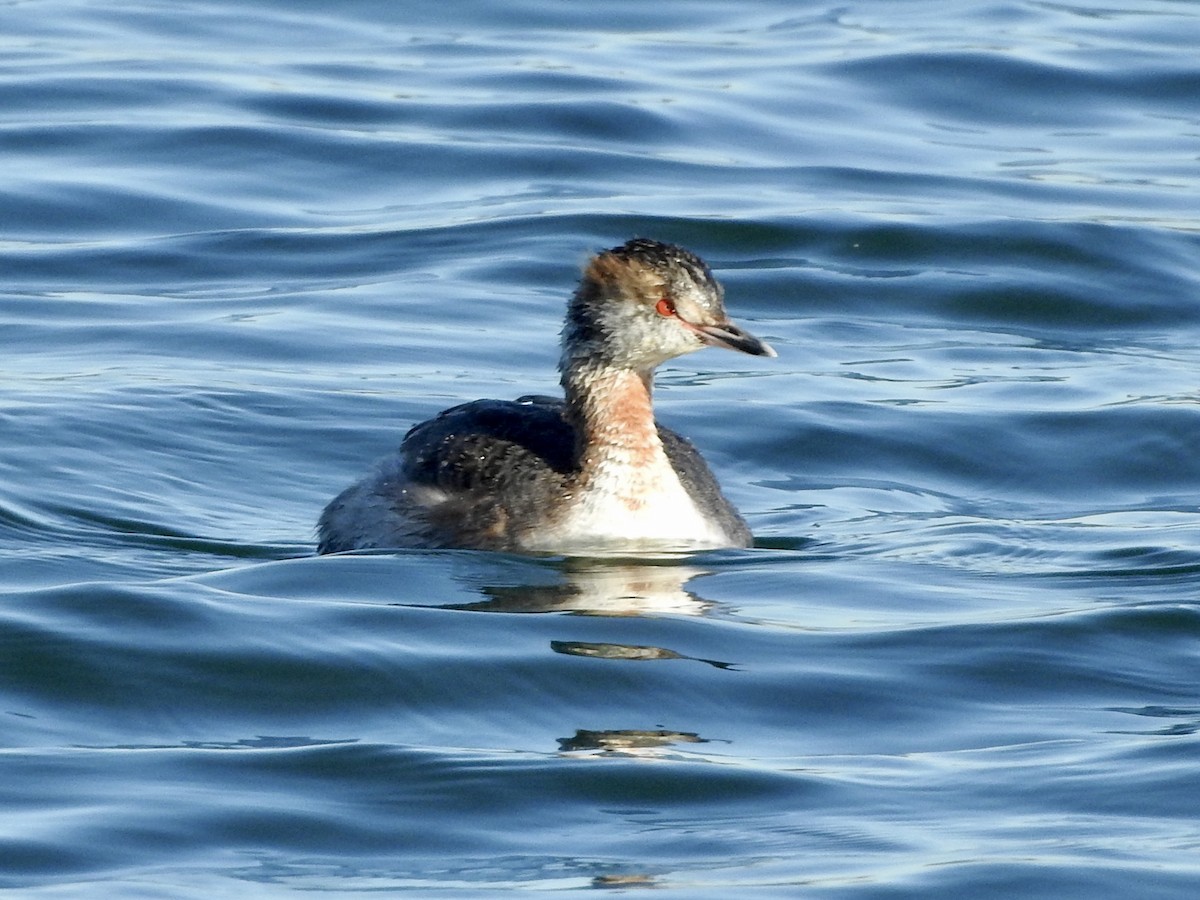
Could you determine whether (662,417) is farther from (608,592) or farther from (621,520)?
(608,592)

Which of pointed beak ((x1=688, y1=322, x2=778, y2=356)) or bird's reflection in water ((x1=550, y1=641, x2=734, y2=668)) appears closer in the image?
bird's reflection in water ((x1=550, y1=641, x2=734, y2=668))

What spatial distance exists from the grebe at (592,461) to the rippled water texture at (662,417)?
20cm

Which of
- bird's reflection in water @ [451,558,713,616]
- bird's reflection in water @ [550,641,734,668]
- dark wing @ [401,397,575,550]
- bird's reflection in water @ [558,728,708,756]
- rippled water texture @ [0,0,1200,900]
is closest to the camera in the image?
rippled water texture @ [0,0,1200,900]

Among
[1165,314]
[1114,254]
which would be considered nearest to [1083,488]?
[1165,314]

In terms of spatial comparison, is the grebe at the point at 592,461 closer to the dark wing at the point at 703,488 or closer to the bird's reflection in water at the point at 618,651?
the dark wing at the point at 703,488

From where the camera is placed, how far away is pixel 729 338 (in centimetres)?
966

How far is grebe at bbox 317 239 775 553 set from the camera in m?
9.69

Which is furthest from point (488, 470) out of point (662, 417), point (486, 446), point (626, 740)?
point (662, 417)

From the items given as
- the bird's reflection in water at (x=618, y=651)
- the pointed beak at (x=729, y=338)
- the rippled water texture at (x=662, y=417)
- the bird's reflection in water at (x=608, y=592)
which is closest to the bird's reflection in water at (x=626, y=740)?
the rippled water texture at (x=662, y=417)

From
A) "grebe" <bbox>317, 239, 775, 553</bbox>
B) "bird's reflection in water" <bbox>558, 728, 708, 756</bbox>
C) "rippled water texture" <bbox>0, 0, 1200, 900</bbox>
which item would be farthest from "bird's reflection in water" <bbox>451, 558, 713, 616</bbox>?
"bird's reflection in water" <bbox>558, 728, 708, 756</bbox>

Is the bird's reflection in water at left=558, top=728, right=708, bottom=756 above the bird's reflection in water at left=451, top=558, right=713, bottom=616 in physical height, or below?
below

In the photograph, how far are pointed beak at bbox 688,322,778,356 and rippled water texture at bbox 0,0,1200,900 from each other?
80 cm

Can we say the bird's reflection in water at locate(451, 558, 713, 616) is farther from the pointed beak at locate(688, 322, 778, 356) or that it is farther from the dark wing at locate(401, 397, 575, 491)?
the pointed beak at locate(688, 322, 778, 356)

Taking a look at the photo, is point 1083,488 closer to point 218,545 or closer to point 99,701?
point 218,545
